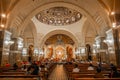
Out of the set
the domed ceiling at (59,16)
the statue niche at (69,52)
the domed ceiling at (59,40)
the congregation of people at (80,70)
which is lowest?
the congregation of people at (80,70)

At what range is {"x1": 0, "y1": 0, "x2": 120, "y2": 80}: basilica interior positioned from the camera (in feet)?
41.6

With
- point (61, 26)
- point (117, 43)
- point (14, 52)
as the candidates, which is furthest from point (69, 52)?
point (117, 43)

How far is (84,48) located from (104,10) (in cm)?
1384

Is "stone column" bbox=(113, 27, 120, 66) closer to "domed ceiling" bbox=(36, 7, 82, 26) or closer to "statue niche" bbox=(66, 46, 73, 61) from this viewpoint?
"domed ceiling" bbox=(36, 7, 82, 26)

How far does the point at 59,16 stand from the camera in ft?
97.0

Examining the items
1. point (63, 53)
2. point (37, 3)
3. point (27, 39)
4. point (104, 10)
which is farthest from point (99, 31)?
point (63, 53)

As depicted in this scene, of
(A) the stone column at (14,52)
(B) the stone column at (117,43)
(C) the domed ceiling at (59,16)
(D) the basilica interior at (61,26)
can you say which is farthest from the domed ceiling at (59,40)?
(B) the stone column at (117,43)

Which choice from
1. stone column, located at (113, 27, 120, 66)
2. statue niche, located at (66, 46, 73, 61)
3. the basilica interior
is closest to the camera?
stone column, located at (113, 27, 120, 66)

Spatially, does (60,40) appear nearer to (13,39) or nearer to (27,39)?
(27,39)

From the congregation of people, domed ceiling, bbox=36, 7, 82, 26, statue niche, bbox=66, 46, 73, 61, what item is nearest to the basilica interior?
domed ceiling, bbox=36, 7, 82, 26

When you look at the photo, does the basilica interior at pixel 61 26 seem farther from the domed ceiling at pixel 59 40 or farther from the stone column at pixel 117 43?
the domed ceiling at pixel 59 40

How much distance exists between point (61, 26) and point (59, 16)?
233 centimetres

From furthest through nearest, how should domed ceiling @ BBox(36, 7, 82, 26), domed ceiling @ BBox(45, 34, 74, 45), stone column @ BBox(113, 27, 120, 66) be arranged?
domed ceiling @ BBox(45, 34, 74, 45), domed ceiling @ BBox(36, 7, 82, 26), stone column @ BBox(113, 27, 120, 66)

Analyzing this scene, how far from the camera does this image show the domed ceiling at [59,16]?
28.3 meters
